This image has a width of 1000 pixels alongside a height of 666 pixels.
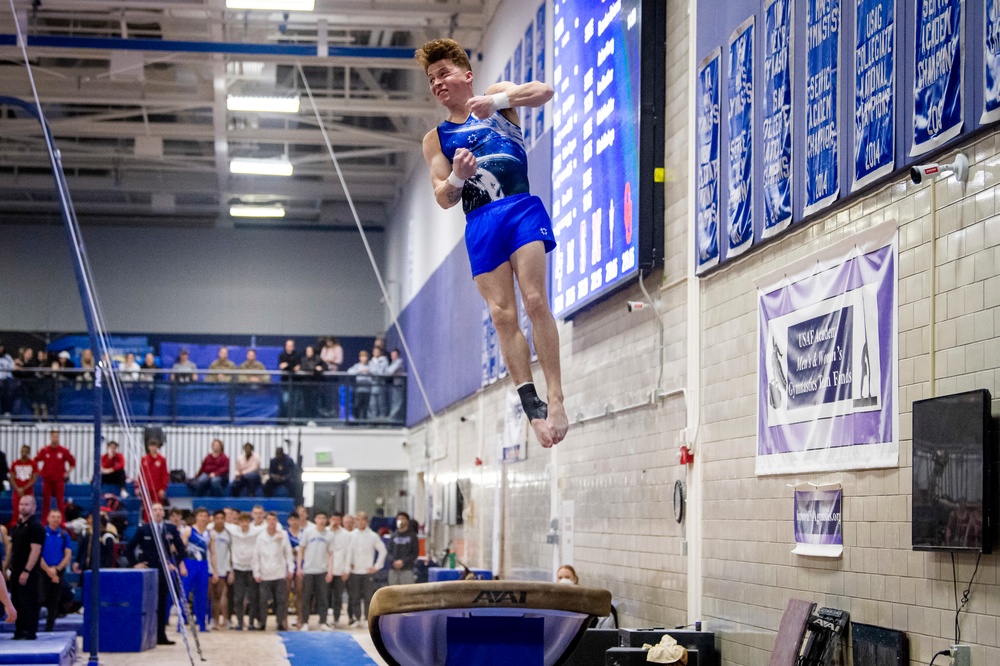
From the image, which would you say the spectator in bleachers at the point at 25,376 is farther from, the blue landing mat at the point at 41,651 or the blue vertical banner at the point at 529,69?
the blue vertical banner at the point at 529,69

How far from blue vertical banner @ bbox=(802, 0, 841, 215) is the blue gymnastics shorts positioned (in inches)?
92.7

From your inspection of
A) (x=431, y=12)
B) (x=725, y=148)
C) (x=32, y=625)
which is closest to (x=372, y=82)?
(x=431, y=12)

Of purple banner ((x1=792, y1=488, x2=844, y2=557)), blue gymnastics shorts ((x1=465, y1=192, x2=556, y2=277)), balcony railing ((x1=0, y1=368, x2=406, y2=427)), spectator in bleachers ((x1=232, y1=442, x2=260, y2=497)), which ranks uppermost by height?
blue gymnastics shorts ((x1=465, y1=192, x2=556, y2=277))

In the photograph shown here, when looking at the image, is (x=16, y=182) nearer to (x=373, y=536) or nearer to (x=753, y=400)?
(x=373, y=536)

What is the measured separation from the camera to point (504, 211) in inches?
163

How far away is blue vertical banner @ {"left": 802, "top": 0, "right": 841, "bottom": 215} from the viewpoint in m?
5.94

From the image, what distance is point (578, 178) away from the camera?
945cm

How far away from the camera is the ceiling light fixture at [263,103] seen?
1766 centimetres

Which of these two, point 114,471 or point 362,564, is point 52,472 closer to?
point 114,471

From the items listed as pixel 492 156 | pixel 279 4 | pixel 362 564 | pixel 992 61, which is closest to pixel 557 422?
pixel 492 156

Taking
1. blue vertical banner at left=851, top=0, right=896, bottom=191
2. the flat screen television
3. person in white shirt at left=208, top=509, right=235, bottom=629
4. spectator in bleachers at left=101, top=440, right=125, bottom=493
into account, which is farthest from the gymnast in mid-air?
spectator in bleachers at left=101, top=440, right=125, bottom=493

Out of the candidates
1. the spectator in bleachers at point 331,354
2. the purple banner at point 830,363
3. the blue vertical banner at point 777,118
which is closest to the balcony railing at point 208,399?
Answer: the spectator in bleachers at point 331,354

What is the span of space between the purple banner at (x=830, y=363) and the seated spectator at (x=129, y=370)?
1604 cm

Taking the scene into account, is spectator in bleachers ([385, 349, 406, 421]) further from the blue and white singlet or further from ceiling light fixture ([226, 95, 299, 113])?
the blue and white singlet
